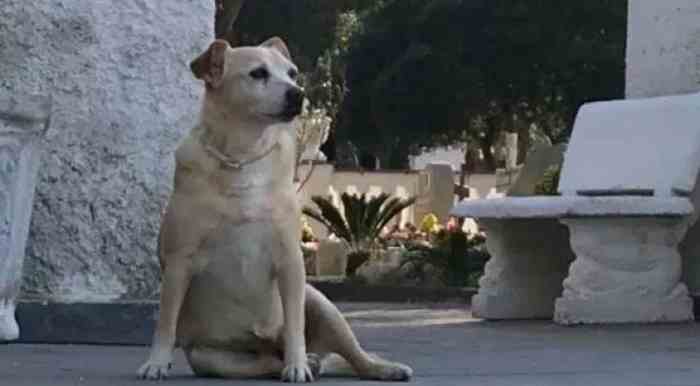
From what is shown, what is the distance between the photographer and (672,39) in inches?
508

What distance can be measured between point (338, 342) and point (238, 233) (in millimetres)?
645

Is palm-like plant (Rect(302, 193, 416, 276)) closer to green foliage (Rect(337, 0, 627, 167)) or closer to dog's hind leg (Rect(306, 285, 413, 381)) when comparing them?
green foliage (Rect(337, 0, 627, 167))

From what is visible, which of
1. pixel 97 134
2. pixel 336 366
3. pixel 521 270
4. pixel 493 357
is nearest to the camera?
pixel 336 366

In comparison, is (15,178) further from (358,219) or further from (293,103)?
(358,219)

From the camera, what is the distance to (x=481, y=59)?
→ 33.8 meters

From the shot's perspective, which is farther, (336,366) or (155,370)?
(336,366)

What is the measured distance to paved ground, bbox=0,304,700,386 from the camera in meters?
7.24

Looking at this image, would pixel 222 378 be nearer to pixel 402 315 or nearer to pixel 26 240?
pixel 26 240

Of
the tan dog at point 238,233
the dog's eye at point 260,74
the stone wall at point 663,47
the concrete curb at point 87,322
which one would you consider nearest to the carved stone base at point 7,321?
the concrete curb at point 87,322

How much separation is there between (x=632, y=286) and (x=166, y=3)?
12.4 feet

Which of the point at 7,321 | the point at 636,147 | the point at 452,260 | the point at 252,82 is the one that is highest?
the point at 252,82

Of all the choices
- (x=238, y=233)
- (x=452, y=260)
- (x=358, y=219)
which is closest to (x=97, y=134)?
(x=238, y=233)

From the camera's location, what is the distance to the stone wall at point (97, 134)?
9.34 meters

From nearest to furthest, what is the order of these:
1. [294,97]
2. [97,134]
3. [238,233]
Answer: [294,97], [238,233], [97,134]
